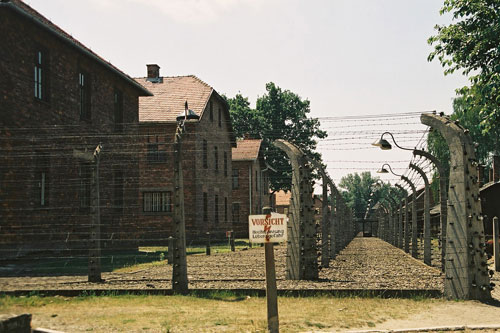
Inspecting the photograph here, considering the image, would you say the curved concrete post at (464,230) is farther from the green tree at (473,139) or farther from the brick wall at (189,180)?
the green tree at (473,139)

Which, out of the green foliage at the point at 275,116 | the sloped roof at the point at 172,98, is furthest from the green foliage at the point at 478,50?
the green foliage at the point at 275,116

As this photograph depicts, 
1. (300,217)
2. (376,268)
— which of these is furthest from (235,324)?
(376,268)

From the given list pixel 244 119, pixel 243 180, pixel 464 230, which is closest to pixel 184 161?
pixel 243 180

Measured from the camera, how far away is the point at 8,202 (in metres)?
16.1

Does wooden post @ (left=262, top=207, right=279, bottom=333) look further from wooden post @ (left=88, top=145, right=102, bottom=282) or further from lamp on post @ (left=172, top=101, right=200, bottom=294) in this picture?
wooden post @ (left=88, top=145, right=102, bottom=282)

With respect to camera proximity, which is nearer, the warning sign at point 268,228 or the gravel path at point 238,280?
the warning sign at point 268,228

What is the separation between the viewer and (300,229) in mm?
12578

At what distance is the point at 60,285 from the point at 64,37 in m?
10.6

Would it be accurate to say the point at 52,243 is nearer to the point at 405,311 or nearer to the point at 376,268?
the point at 376,268

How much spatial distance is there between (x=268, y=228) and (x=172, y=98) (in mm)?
30177

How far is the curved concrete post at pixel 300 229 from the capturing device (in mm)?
12609

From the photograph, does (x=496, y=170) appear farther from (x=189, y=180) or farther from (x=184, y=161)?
(x=184, y=161)

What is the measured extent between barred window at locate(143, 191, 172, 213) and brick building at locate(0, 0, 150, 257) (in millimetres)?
8802

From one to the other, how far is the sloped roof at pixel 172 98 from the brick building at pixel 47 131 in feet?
31.5
